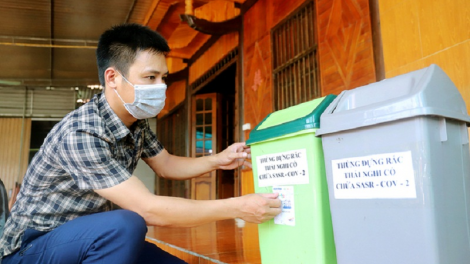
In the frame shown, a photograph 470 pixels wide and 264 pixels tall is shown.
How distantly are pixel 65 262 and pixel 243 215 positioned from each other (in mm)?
541

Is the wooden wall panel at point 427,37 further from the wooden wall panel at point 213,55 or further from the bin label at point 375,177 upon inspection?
the wooden wall panel at point 213,55

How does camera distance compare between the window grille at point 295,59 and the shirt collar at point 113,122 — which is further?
the window grille at point 295,59

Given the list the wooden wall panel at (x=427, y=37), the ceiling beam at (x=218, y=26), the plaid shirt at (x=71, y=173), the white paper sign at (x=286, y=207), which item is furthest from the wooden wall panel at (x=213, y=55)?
the white paper sign at (x=286, y=207)

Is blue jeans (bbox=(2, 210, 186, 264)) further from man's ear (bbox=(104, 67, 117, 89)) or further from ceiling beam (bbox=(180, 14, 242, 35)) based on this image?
ceiling beam (bbox=(180, 14, 242, 35))

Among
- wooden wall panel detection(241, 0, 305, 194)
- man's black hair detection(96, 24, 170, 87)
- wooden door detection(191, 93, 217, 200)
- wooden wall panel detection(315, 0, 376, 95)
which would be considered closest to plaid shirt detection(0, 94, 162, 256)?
man's black hair detection(96, 24, 170, 87)

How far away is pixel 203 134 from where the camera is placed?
22.5 ft

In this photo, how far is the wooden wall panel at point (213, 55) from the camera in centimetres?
537

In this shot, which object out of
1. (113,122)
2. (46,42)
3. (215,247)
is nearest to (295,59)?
(215,247)

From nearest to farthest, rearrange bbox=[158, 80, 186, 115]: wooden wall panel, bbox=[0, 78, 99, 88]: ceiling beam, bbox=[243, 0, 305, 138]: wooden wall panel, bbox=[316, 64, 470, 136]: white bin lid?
bbox=[316, 64, 470, 136]: white bin lid, bbox=[243, 0, 305, 138]: wooden wall panel, bbox=[158, 80, 186, 115]: wooden wall panel, bbox=[0, 78, 99, 88]: ceiling beam

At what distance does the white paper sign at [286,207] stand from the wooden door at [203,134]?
5.29m

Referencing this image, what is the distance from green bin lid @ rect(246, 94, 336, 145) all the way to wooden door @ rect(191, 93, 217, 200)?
5.22m

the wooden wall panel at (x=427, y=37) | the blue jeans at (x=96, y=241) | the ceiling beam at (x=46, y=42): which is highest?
the ceiling beam at (x=46, y=42)

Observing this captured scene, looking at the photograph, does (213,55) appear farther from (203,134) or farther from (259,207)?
(259,207)

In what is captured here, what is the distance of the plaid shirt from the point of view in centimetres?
113
